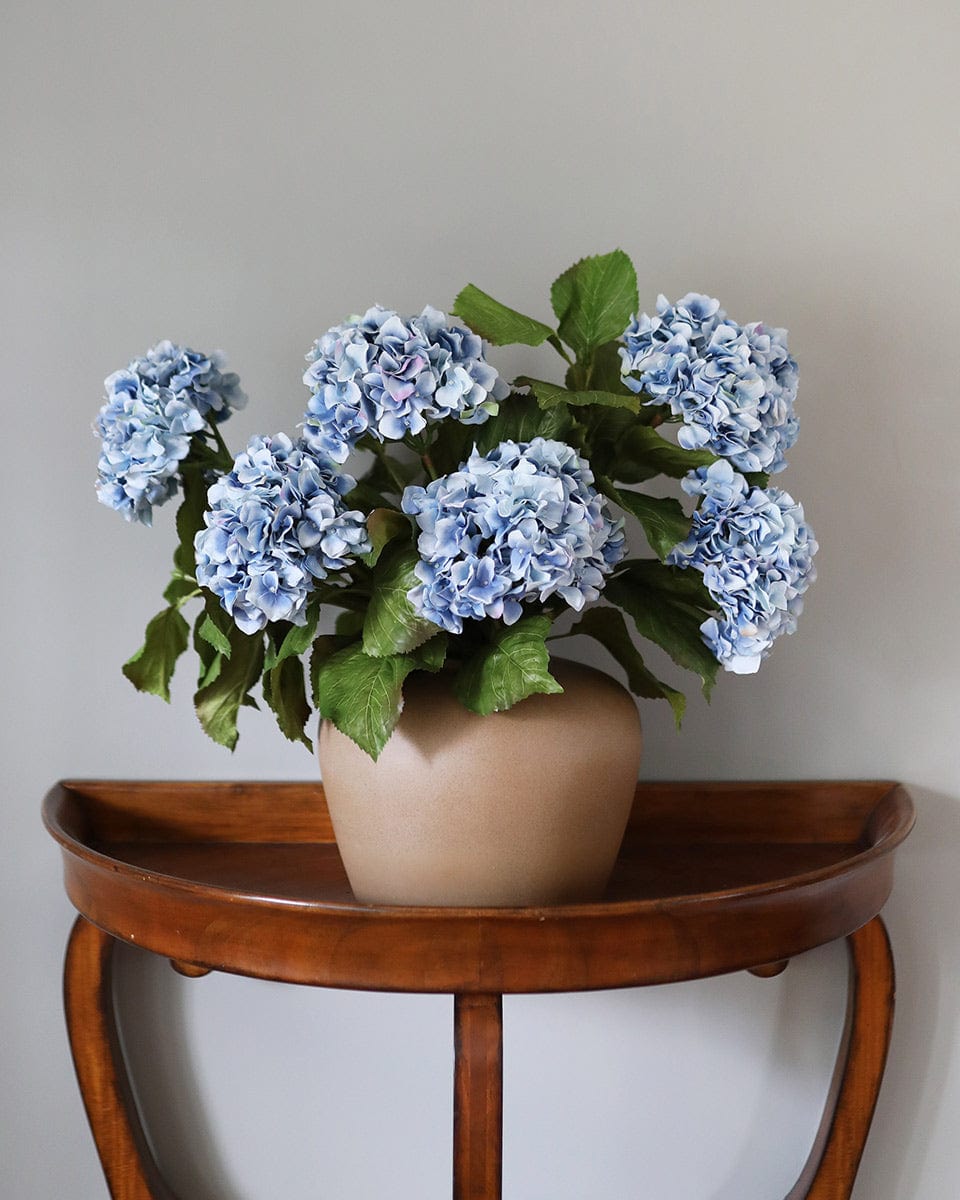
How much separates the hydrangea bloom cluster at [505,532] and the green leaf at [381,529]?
0.12 ft

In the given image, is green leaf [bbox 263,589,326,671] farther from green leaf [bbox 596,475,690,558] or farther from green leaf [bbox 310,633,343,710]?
green leaf [bbox 596,475,690,558]

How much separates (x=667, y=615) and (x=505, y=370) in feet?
1.08

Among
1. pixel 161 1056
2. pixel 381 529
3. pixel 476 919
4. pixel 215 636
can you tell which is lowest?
pixel 161 1056

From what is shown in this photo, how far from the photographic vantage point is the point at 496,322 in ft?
2.49

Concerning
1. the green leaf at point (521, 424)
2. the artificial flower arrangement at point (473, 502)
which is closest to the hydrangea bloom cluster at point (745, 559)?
the artificial flower arrangement at point (473, 502)

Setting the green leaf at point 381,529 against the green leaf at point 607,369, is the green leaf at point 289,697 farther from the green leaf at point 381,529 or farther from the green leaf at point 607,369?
the green leaf at point 607,369

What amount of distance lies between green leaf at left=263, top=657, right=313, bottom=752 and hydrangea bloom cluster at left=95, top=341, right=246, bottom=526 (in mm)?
154

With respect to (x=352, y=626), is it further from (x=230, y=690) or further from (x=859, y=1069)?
(x=859, y=1069)

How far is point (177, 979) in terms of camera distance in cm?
102

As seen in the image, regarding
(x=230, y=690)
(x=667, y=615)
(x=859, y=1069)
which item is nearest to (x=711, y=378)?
(x=667, y=615)

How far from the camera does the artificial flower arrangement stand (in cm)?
66

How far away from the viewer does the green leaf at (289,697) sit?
789mm

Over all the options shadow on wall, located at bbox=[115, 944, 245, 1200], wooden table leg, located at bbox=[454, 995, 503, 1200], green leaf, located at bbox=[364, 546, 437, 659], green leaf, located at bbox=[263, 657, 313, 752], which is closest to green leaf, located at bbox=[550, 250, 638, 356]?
green leaf, located at bbox=[364, 546, 437, 659]

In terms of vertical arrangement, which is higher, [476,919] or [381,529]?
[381,529]
